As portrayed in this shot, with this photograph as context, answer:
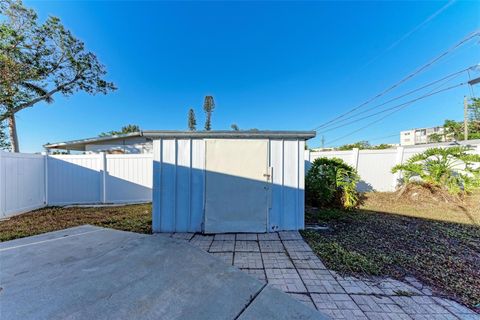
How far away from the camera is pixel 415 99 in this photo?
10.3 meters

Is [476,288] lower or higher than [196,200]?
lower

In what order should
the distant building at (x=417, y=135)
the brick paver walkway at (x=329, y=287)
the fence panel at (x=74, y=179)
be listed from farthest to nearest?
the distant building at (x=417, y=135) → the fence panel at (x=74, y=179) → the brick paver walkway at (x=329, y=287)

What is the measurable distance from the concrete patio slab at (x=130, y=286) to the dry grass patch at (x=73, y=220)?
0.97 meters

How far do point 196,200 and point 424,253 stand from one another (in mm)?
3866

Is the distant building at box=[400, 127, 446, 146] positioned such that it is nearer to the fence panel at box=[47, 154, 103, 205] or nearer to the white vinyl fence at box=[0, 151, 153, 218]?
the white vinyl fence at box=[0, 151, 153, 218]

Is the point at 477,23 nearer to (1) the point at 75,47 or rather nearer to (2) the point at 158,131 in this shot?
(2) the point at 158,131

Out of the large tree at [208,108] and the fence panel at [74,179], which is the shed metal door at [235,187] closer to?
the fence panel at [74,179]

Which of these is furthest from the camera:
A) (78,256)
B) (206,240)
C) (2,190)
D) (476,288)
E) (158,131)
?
(2,190)

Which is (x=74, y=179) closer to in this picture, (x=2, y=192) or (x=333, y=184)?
(x=2, y=192)

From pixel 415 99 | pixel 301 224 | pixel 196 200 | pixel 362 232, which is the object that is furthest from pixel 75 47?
pixel 415 99

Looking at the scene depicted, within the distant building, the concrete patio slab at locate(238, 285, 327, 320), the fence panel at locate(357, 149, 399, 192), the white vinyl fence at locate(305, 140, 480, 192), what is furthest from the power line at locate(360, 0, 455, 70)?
the distant building

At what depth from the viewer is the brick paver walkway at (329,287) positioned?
1.68 meters

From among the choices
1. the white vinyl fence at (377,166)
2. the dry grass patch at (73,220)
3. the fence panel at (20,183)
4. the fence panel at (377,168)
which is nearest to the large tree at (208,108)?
the white vinyl fence at (377,166)

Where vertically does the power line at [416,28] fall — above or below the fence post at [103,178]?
above
